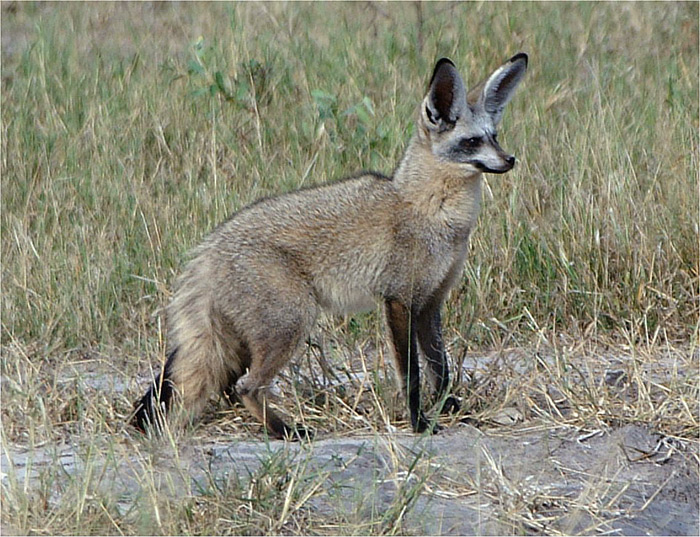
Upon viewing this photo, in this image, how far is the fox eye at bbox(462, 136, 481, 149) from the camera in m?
4.66

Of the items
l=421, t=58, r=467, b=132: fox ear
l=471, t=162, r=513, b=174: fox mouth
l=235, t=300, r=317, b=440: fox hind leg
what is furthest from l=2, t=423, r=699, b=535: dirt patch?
l=421, t=58, r=467, b=132: fox ear

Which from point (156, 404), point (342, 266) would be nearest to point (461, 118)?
point (342, 266)

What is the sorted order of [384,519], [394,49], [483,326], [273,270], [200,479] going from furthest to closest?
[394,49] < [483,326] < [273,270] < [200,479] < [384,519]

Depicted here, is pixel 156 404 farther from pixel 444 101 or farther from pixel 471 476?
pixel 444 101

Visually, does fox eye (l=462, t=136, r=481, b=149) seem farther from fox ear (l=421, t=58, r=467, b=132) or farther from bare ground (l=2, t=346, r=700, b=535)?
bare ground (l=2, t=346, r=700, b=535)

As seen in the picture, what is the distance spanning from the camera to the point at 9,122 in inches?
293

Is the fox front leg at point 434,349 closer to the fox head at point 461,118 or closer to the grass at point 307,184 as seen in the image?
the grass at point 307,184

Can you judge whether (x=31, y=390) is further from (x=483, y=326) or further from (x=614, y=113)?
(x=614, y=113)

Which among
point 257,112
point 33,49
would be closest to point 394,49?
point 257,112

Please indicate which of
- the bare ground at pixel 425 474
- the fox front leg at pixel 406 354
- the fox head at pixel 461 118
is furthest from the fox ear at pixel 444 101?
the bare ground at pixel 425 474

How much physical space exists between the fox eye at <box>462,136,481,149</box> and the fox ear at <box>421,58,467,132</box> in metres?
0.09

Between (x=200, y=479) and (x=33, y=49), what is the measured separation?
5332mm

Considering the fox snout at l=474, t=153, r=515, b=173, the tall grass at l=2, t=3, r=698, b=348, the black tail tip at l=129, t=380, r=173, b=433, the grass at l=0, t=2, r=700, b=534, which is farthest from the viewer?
the tall grass at l=2, t=3, r=698, b=348

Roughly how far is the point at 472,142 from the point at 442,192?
0.77ft
